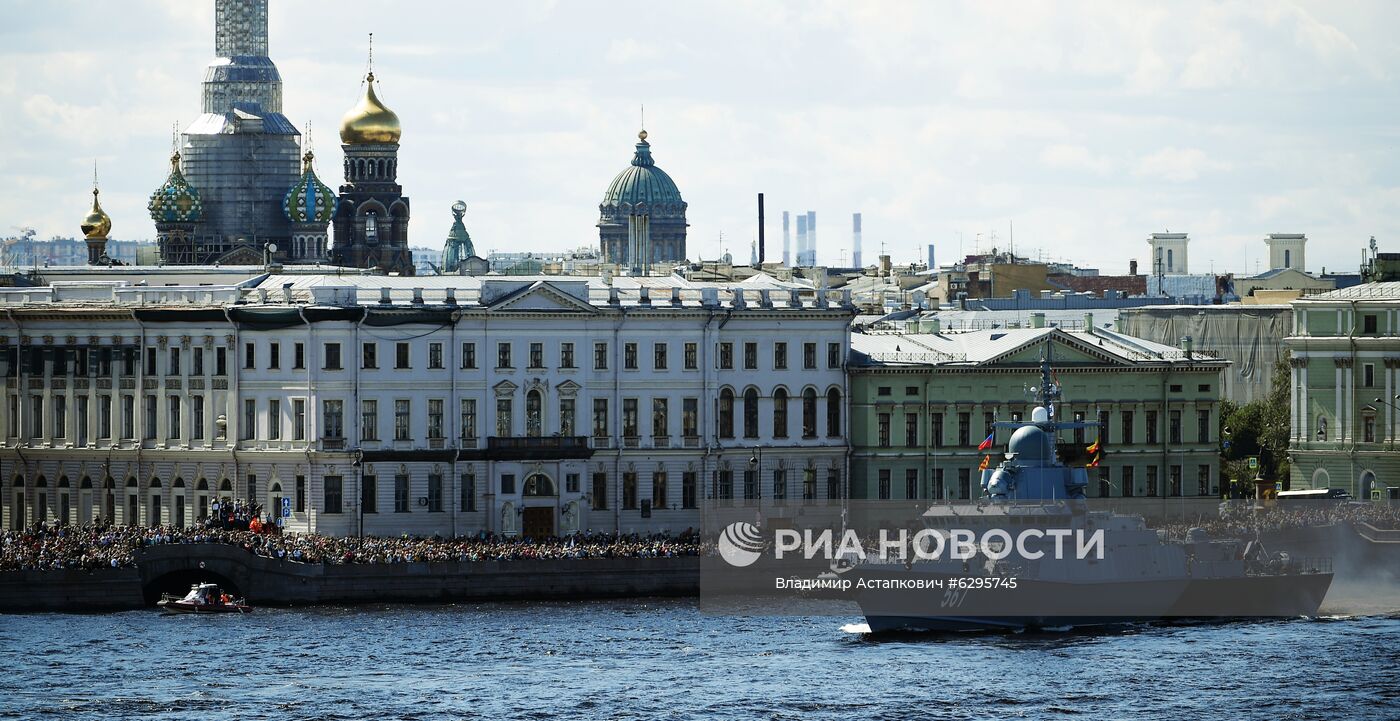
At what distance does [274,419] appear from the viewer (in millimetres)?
115125

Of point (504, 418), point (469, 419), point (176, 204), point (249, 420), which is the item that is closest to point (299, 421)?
point (249, 420)

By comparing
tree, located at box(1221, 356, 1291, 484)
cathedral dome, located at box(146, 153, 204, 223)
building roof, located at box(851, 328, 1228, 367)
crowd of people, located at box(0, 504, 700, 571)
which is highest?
cathedral dome, located at box(146, 153, 204, 223)

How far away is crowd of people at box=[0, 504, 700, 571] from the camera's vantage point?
338 feet

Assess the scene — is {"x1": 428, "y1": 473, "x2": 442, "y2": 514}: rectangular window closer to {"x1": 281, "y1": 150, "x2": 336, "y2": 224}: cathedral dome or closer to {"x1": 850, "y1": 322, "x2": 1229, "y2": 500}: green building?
{"x1": 850, "y1": 322, "x2": 1229, "y2": 500}: green building

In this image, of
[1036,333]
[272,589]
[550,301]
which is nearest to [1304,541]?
[1036,333]

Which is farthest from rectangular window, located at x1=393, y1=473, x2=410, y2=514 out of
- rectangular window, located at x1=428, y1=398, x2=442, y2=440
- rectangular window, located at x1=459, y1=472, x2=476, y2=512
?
rectangular window, located at x1=459, y1=472, x2=476, y2=512

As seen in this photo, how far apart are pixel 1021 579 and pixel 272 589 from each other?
21941 millimetres

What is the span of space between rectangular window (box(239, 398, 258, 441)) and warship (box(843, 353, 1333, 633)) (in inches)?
935

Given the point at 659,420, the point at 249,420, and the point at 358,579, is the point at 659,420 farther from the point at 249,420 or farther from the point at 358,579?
the point at 358,579

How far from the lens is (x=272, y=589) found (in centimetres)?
10356

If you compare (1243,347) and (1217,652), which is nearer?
(1217,652)

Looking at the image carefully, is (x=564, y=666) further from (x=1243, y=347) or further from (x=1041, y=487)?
(x=1243, y=347)

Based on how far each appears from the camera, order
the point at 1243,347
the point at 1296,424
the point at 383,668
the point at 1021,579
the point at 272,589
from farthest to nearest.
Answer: the point at 1243,347
the point at 1296,424
the point at 272,589
the point at 1021,579
the point at 383,668

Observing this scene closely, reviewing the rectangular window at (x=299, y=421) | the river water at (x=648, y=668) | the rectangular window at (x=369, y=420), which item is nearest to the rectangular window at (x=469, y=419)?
the rectangular window at (x=369, y=420)
